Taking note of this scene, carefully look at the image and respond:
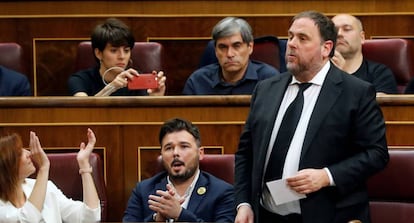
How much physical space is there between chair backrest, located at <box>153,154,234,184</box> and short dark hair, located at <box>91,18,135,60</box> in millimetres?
494

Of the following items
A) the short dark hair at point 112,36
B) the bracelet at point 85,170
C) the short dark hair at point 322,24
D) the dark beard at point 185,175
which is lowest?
the dark beard at point 185,175

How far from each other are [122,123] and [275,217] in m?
0.55

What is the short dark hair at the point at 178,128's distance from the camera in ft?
6.19

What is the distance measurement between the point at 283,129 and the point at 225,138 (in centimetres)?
46

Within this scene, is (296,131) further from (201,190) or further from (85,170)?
(85,170)

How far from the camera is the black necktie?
1.54 meters

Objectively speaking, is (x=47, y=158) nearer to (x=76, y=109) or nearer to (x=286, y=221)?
(x=76, y=109)

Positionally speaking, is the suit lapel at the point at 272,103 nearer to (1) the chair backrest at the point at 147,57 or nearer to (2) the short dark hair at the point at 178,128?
(2) the short dark hair at the point at 178,128

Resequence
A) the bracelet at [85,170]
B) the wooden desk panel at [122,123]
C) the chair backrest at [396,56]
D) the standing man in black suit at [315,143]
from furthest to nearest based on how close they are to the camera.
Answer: the chair backrest at [396,56] → the wooden desk panel at [122,123] → the bracelet at [85,170] → the standing man in black suit at [315,143]

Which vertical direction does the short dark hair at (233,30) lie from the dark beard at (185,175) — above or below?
above

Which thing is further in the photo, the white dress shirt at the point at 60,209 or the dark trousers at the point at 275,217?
the white dress shirt at the point at 60,209

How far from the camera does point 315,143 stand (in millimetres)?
1519

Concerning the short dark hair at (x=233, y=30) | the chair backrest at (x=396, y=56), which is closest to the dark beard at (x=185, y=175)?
the short dark hair at (x=233, y=30)

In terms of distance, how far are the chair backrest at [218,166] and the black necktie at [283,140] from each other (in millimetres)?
336
